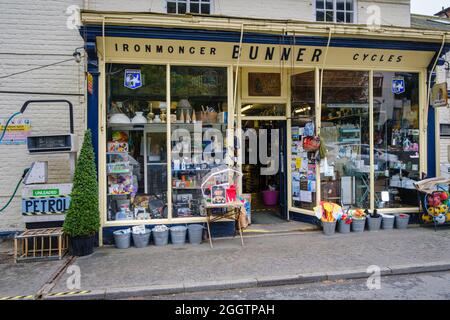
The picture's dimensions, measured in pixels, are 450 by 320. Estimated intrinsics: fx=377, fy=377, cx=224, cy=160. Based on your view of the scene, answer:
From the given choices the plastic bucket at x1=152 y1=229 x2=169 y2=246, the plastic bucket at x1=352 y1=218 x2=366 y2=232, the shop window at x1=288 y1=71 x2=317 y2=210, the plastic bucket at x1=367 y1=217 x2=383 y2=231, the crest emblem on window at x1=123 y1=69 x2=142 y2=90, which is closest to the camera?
the plastic bucket at x1=152 y1=229 x2=169 y2=246

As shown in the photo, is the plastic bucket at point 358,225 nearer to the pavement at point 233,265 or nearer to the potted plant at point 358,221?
the potted plant at point 358,221

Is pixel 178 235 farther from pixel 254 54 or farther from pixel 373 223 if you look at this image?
pixel 373 223

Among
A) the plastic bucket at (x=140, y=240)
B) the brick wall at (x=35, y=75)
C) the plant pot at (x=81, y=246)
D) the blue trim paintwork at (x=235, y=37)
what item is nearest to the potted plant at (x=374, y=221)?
the blue trim paintwork at (x=235, y=37)

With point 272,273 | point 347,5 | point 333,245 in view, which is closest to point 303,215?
point 333,245

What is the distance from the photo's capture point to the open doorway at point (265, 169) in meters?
9.62

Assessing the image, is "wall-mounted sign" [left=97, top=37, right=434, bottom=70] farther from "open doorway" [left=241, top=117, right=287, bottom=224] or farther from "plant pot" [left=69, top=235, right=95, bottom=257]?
"plant pot" [left=69, top=235, right=95, bottom=257]

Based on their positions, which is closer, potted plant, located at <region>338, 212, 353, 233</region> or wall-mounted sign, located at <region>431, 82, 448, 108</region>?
potted plant, located at <region>338, 212, 353, 233</region>

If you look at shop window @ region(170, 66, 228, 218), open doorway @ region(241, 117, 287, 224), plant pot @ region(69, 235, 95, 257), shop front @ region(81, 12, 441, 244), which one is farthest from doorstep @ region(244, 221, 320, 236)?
plant pot @ region(69, 235, 95, 257)

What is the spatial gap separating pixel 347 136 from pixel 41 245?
7091 millimetres

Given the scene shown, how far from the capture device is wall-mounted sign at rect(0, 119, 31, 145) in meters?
8.14

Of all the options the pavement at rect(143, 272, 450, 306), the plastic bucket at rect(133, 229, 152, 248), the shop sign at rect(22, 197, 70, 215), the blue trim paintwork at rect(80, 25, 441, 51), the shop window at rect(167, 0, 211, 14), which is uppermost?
the shop window at rect(167, 0, 211, 14)

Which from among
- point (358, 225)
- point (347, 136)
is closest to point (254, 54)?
point (347, 136)

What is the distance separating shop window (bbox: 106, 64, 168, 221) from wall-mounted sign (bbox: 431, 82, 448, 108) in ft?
20.7

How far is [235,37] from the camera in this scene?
7.71 meters
